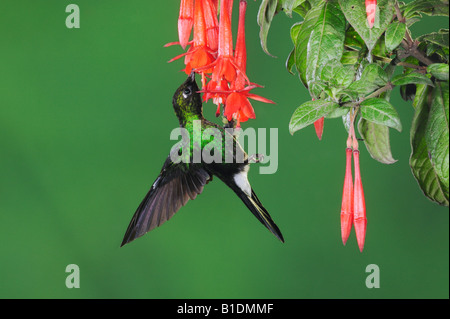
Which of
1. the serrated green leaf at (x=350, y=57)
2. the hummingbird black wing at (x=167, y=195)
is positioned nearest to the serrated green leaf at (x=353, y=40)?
the serrated green leaf at (x=350, y=57)

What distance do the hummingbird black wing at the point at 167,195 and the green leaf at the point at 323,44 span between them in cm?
23

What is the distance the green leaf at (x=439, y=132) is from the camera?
1.64 ft

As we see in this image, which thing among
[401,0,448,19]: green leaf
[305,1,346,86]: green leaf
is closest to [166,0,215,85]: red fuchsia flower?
[305,1,346,86]: green leaf

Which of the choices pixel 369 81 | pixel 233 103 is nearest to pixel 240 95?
pixel 233 103

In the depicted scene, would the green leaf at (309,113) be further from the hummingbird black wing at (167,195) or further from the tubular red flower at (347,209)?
the hummingbird black wing at (167,195)

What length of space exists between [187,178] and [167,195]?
4 cm

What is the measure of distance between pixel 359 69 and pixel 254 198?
193mm

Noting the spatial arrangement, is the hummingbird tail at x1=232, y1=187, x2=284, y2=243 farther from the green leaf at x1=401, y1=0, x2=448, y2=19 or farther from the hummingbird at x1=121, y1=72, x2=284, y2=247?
the green leaf at x1=401, y1=0, x2=448, y2=19

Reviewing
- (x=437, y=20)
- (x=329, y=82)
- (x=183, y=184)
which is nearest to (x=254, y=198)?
(x=183, y=184)

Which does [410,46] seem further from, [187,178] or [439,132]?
[187,178]

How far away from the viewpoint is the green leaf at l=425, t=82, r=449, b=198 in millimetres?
500

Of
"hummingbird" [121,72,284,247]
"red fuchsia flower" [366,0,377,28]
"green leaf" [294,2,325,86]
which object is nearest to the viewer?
"red fuchsia flower" [366,0,377,28]

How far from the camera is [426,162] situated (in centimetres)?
58

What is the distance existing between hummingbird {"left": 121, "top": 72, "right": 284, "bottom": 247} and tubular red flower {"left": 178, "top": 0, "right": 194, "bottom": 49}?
3.5 inches
